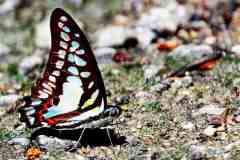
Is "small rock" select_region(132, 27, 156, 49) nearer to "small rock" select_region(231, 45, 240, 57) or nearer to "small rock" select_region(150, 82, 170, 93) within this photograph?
"small rock" select_region(231, 45, 240, 57)

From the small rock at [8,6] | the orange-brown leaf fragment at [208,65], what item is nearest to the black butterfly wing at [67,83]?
the orange-brown leaf fragment at [208,65]

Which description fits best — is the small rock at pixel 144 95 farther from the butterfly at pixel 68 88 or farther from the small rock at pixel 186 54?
the butterfly at pixel 68 88

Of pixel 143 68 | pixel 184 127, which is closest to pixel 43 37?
pixel 143 68

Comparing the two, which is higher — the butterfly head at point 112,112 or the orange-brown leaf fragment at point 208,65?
the orange-brown leaf fragment at point 208,65

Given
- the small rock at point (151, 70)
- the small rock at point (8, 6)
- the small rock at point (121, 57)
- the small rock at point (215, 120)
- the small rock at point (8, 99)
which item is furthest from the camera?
the small rock at point (8, 6)

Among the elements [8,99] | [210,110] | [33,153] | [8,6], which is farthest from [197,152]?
[8,6]

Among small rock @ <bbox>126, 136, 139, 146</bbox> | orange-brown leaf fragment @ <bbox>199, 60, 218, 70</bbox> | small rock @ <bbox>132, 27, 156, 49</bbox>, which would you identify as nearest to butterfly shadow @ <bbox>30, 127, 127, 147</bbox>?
small rock @ <bbox>126, 136, 139, 146</bbox>

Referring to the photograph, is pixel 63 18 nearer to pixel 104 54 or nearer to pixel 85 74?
pixel 85 74
